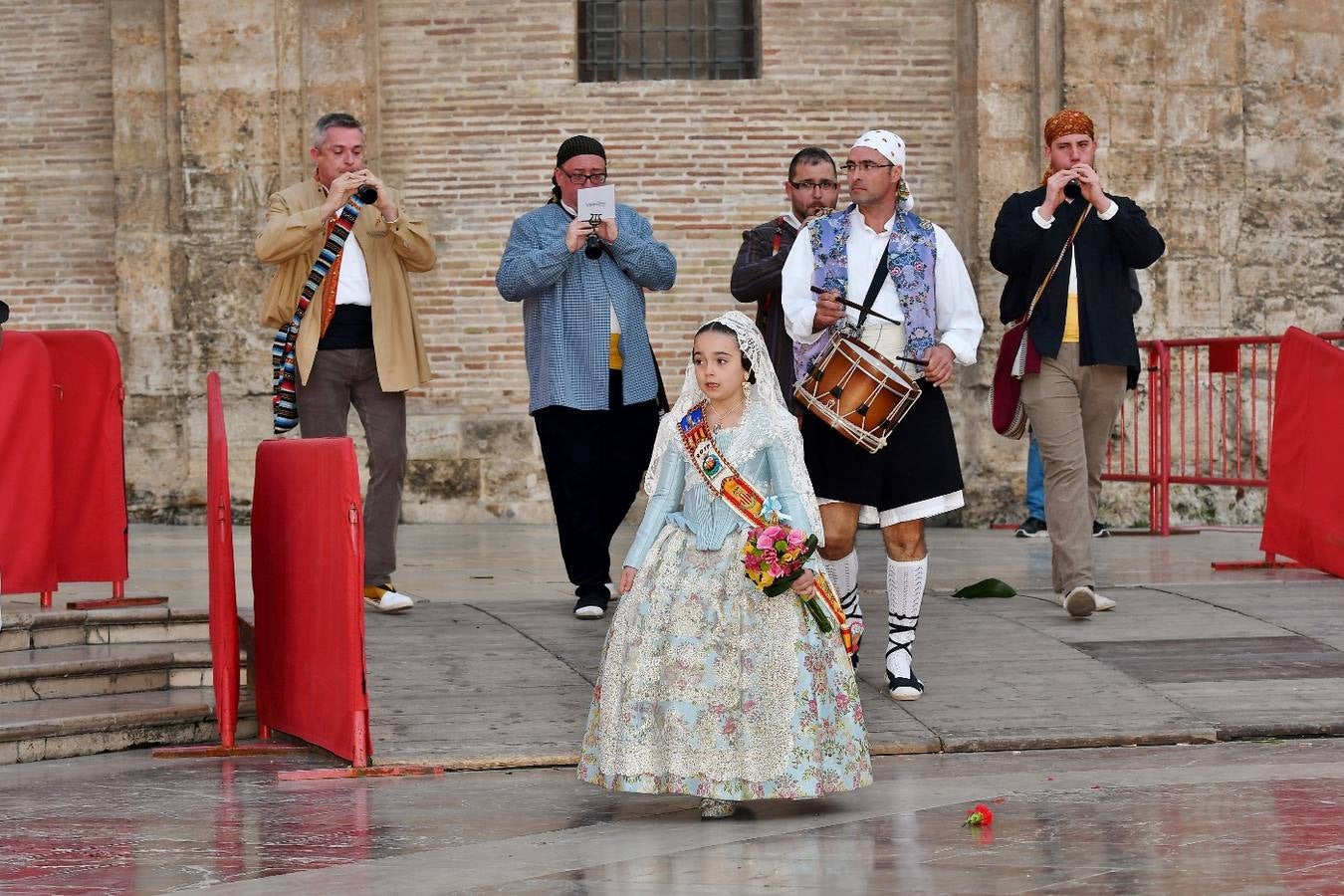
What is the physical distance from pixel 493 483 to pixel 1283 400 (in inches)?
233

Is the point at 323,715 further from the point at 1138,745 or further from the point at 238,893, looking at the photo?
the point at 1138,745

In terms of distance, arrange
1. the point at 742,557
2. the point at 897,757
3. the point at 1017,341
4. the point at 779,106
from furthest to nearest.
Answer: the point at 779,106
the point at 1017,341
the point at 897,757
the point at 742,557

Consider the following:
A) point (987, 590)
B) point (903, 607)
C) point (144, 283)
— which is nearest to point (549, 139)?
point (144, 283)

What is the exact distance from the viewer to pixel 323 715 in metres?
7.31

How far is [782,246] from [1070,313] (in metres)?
1.30

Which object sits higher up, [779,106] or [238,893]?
[779,106]

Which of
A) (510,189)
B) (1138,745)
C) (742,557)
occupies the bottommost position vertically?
(1138,745)

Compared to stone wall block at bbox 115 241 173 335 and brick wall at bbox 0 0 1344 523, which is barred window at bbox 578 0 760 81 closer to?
brick wall at bbox 0 0 1344 523

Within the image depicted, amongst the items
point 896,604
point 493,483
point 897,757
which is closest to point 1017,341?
point 896,604

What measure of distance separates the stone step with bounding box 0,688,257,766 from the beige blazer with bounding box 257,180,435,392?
1678 mm

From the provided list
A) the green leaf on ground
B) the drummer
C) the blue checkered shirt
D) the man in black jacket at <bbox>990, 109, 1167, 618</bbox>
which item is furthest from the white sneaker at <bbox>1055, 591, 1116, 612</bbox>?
the blue checkered shirt

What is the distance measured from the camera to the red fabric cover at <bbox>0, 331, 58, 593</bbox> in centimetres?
896

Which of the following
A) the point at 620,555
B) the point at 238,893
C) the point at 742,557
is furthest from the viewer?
the point at 620,555

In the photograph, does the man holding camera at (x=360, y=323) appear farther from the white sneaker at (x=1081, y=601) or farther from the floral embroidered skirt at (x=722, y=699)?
the floral embroidered skirt at (x=722, y=699)
